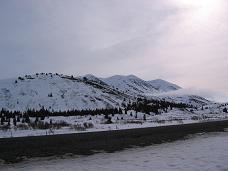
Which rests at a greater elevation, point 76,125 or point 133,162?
point 76,125

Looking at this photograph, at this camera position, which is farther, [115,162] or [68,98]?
[68,98]

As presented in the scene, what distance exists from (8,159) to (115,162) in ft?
18.6

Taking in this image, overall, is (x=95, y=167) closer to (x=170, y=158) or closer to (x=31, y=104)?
(x=170, y=158)

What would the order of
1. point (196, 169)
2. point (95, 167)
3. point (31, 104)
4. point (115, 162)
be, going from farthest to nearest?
point (31, 104)
point (115, 162)
point (95, 167)
point (196, 169)

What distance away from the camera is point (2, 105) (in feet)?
592

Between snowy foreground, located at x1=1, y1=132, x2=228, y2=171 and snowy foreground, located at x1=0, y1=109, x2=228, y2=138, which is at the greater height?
snowy foreground, located at x1=0, y1=109, x2=228, y2=138

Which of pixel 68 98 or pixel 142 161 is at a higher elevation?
pixel 68 98

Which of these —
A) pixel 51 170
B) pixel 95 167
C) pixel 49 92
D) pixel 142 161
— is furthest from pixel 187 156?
pixel 49 92

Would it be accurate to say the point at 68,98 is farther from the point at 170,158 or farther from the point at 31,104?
the point at 170,158

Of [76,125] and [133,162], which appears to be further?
[76,125]

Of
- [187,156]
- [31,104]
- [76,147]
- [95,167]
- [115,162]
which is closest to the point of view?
[95,167]

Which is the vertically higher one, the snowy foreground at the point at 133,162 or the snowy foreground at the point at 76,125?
the snowy foreground at the point at 76,125

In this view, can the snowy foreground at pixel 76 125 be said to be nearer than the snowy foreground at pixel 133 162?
No

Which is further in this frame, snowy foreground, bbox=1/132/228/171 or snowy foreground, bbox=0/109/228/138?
snowy foreground, bbox=0/109/228/138
